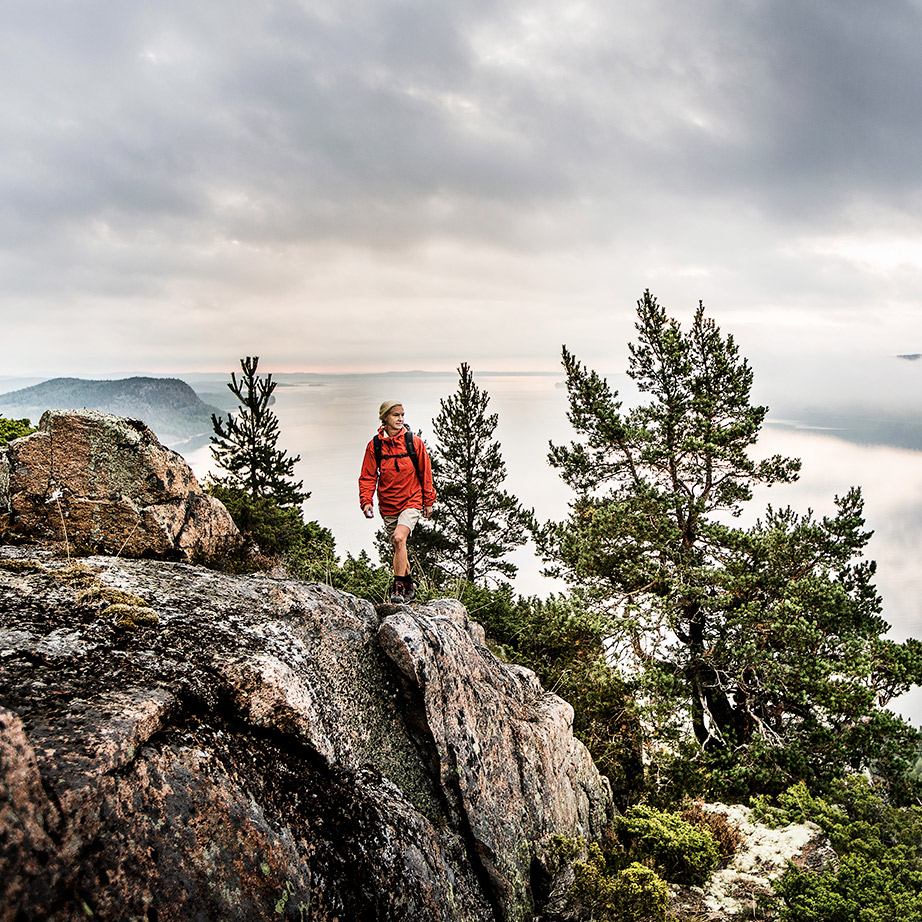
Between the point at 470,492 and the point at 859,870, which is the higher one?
the point at 470,492

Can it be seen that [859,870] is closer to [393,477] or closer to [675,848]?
[675,848]

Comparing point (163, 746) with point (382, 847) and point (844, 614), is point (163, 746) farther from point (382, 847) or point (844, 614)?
point (844, 614)

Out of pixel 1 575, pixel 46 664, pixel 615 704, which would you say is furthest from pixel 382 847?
pixel 615 704

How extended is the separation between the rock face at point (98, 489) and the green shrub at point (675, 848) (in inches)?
238

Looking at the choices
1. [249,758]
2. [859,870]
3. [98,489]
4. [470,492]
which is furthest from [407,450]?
[470,492]

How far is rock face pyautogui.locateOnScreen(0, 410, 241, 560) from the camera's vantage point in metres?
4.99

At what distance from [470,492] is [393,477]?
47.5 ft

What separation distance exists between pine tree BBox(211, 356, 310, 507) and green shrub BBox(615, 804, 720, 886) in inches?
552

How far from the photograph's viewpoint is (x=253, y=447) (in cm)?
1866

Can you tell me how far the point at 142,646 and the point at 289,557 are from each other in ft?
21.4

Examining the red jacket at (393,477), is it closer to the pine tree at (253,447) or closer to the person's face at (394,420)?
the person's face at (394,420)

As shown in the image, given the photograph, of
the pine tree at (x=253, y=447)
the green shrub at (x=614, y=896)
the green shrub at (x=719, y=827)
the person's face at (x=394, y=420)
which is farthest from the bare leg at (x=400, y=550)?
the pine tree at (x=253, y=447)

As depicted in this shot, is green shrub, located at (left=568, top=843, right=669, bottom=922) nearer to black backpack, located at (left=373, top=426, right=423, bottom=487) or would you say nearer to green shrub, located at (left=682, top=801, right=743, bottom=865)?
green shrub, located at (left=682, top=801, right=743, bottom=865)

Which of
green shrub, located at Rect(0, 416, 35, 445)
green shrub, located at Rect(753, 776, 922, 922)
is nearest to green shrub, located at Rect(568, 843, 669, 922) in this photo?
green shrub, located at Rect(753, 776, 922, 922)
